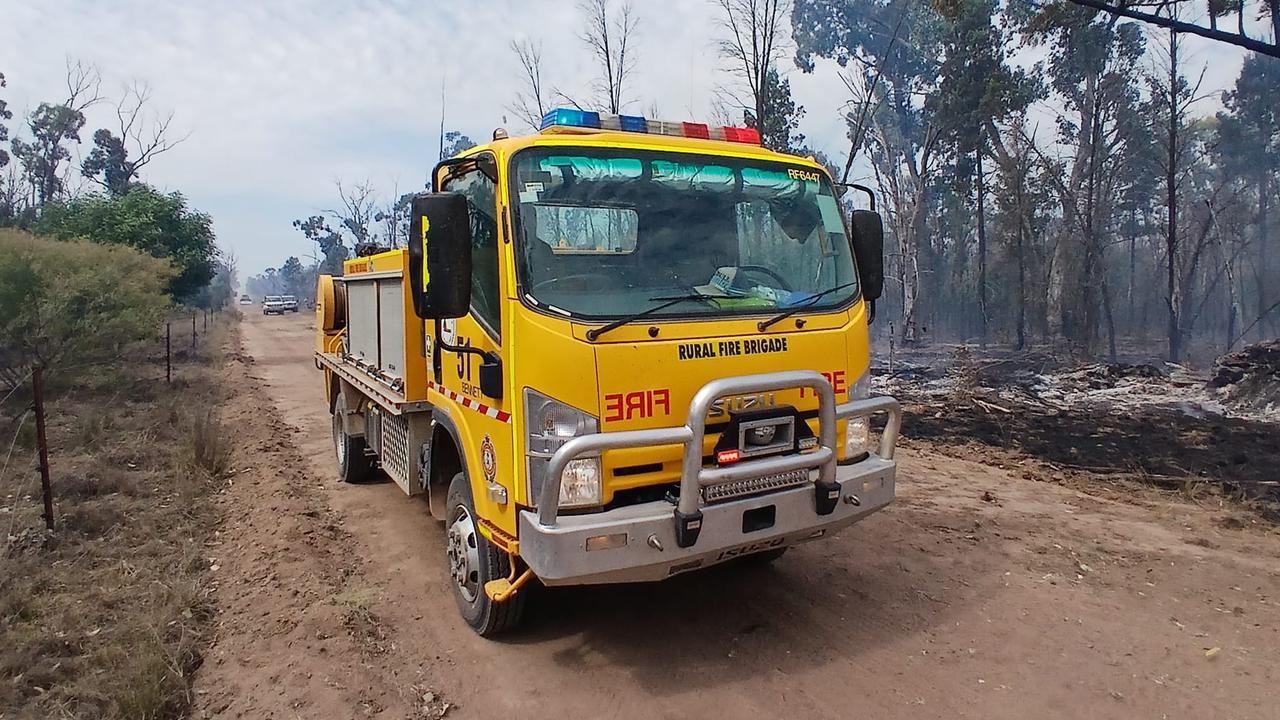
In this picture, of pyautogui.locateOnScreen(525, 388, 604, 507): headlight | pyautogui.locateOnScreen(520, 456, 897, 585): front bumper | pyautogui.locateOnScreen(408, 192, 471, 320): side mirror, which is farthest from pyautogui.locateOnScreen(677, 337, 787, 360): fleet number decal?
pyautogui.locateOnScreen(408, 192, 471, 320): side mirror

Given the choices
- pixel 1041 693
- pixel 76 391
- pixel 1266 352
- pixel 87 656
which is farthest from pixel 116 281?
pixel 1266 352

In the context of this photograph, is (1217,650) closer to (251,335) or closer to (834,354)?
(834,354)

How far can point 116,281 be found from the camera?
41.7ft

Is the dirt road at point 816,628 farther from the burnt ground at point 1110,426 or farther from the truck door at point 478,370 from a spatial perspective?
the burnt ground at point 1110,426

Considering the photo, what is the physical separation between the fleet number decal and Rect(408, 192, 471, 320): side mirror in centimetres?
103

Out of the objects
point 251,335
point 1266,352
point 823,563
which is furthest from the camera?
Result: point 251,335

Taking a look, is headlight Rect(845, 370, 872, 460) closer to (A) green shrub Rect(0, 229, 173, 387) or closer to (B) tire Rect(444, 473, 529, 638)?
(B) tire Rect(444, 473, 529, 638)

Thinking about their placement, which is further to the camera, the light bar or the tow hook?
the light bar

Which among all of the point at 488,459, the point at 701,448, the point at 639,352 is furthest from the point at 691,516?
the point at 488,459

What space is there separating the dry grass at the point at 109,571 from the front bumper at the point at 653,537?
6.50 ft

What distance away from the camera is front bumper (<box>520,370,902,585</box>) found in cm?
329

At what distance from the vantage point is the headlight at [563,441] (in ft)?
11.2

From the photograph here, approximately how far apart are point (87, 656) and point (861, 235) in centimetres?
473

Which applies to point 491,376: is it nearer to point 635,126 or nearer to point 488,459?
point 488,459
